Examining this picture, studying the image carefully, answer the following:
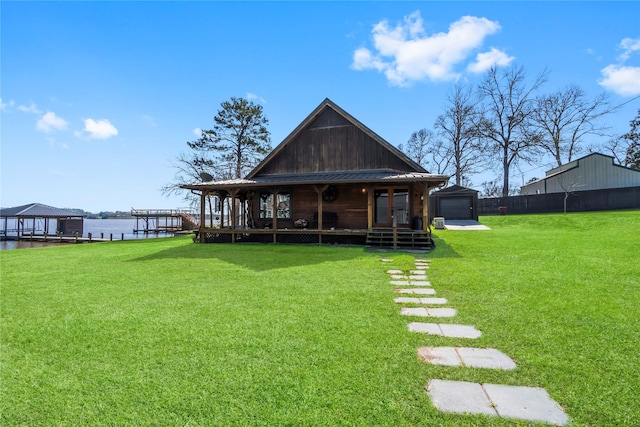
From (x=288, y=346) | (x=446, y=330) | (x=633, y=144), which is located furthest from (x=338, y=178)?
(x=633, y=144)

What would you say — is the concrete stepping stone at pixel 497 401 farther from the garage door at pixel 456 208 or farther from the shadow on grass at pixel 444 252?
the garage door at pixel 456 208

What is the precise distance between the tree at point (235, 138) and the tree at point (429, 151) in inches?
760

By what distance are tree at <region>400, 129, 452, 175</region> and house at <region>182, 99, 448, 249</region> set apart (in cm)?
2456

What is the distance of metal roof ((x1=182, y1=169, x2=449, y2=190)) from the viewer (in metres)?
11.3

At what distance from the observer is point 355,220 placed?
14.3 meters

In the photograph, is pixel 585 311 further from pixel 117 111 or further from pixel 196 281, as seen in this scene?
pixel 117 111

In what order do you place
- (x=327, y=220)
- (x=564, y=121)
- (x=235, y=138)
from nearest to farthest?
(x=327, y=220) → (x=235, y=138) → (x=564, y=121)

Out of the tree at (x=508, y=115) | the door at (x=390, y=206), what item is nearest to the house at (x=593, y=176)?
the tree at (x=508, y=115)

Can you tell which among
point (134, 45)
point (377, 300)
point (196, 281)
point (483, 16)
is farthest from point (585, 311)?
point (134, 45)

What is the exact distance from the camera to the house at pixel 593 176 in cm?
2212

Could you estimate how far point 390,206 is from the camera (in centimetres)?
1371

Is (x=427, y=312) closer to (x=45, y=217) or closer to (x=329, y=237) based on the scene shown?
(x=329, y=237)

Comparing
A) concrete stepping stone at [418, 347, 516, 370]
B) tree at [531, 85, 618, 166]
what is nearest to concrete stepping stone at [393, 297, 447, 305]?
concrete stepping stone at [418, 347, 516, 370]

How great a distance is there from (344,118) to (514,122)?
26.0 metres
